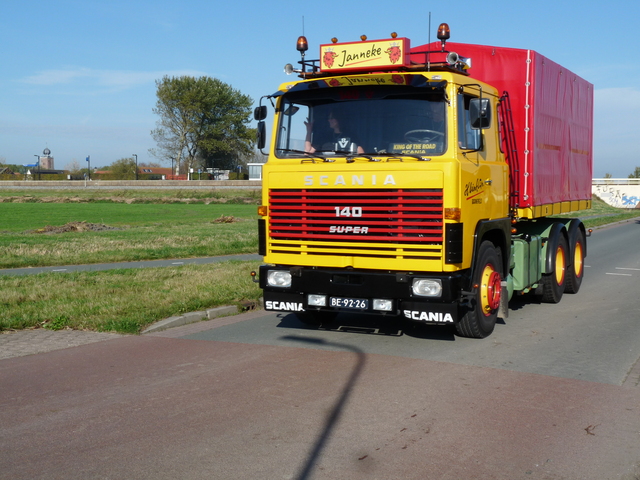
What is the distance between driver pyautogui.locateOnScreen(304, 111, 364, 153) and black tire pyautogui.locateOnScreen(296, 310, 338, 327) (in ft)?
7.36

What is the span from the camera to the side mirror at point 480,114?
7.49 m

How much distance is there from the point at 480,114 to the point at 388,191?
131 cm

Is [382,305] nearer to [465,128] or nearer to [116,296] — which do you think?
[465,128]

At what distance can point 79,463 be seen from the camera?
4.42 meters

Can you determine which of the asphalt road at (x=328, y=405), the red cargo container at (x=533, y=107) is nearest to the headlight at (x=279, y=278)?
the asphalt road at (x=328, y=405)

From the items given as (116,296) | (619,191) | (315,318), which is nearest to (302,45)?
(315,318)

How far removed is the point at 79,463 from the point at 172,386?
1.79 meters

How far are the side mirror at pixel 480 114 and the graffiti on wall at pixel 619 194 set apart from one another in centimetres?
6863

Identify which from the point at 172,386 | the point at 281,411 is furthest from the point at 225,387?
the point at 281,411

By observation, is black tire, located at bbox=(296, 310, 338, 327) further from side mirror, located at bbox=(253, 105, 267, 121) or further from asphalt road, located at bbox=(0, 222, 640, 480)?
side mirror, located at bbox=(253, 105, 267, 121)

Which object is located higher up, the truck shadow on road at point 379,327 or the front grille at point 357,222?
the front grille at point 357,222

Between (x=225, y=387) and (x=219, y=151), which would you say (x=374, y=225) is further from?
(x=219, y=151)

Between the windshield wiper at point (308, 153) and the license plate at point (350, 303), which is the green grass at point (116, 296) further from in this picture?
the windshield wiper at point (308, 153)

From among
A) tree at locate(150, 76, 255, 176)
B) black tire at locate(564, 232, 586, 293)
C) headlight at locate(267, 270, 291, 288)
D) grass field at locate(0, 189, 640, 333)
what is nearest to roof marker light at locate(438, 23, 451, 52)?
headlight at locate(267, 270, 291, 288)
